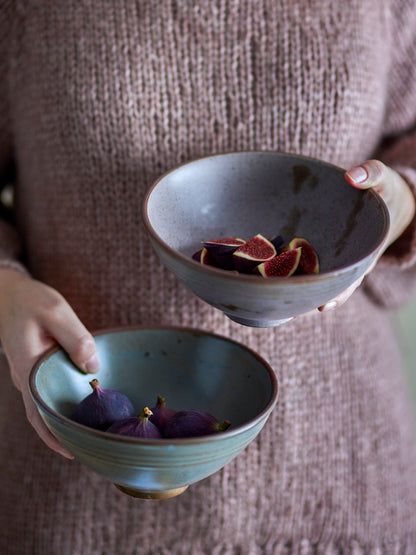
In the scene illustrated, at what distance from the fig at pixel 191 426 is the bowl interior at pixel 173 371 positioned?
0.18 feet

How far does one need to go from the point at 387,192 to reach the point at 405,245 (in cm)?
15

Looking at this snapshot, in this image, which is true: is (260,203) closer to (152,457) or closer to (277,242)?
(277,242)

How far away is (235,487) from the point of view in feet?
2.56

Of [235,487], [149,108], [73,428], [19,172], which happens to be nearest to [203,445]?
[73,428]

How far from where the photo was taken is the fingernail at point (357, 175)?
573 millimetres

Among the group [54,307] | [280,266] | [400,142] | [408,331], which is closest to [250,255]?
[280,266]

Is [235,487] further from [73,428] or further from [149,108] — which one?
[149,108]

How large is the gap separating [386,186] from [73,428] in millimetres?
461

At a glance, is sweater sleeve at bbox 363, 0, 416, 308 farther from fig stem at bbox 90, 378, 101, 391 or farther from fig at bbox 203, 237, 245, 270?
fig stem at bbox 90, 378, 101, 391

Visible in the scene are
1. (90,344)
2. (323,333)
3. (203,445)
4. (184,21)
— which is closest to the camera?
(203,445)

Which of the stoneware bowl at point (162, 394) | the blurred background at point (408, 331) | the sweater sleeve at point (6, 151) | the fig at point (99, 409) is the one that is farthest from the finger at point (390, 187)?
the blurred background at point (408, 331)

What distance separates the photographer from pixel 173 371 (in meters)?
0.64

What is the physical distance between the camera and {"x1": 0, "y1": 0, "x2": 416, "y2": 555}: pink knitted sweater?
72cm

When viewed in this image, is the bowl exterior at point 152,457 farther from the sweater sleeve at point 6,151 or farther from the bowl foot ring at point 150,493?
the sweater sleeve at point 6,151
